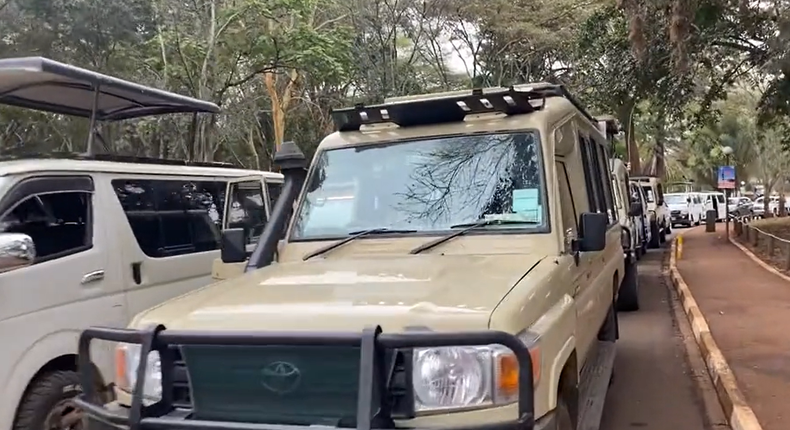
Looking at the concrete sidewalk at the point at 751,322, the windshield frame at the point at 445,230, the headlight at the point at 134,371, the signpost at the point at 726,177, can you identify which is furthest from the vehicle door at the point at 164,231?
the signpost at the point at 726,177

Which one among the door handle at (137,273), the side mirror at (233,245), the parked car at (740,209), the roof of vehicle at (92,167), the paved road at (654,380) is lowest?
the paved road at (654,380)

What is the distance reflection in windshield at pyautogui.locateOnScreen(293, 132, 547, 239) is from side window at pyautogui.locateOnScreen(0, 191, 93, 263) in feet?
4.87

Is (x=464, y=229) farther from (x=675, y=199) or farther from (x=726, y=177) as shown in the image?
(x=675, y=199)

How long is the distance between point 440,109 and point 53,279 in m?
2.57

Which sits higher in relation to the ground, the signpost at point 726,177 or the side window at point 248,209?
the signpost at point 726,177

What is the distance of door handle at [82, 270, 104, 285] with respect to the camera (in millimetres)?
5133

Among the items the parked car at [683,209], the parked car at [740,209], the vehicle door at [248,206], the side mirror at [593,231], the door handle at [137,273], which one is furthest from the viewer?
the parked car at [683,209]

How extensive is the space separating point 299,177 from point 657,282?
11846 mm

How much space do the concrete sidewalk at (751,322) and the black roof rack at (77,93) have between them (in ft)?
17.7

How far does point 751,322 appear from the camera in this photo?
9945 mm

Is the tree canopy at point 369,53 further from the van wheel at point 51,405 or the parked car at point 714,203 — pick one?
the parked car at point 714,203

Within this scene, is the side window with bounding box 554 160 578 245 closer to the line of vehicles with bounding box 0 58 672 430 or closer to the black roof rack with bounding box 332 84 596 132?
the line of vehicles with bounding box 0 58 672 430

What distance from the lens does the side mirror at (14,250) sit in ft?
13.7

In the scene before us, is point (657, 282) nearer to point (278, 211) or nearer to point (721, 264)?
point (721, 264)
